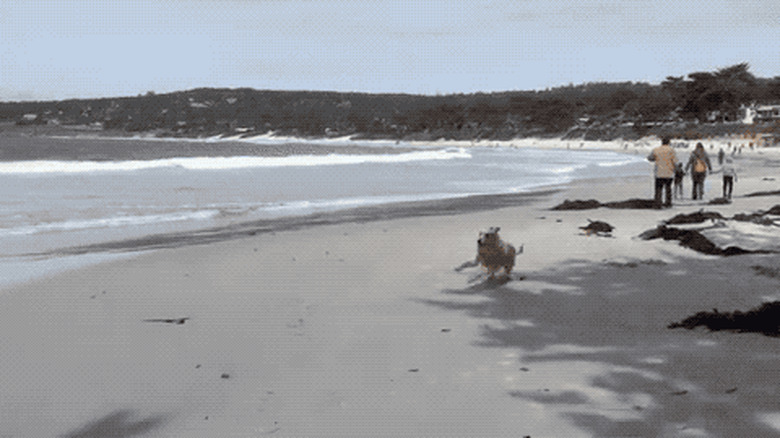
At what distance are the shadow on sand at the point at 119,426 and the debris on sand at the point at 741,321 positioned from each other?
12.7ft

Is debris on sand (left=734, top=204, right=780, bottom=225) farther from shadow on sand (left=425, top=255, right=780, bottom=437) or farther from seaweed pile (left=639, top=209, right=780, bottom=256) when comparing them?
shadow on sand (left=425, top=255, right=780, bottom=437)

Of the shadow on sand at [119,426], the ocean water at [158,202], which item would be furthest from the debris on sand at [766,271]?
the ocean water at [158,202]

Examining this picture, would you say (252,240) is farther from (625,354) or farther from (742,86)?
(742,86)

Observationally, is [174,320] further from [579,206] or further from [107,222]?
[579,206]

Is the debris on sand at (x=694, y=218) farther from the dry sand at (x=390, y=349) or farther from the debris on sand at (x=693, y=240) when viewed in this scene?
the dry sand at (x=390, y=349)

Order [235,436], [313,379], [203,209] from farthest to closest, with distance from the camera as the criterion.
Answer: [203,209], [313,379], [235,436]

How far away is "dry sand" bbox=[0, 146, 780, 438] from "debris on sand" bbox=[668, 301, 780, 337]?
0.17 metres

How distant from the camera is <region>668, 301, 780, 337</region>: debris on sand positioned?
17.5ft

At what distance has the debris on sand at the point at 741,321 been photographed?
17.5 feet

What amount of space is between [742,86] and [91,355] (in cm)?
13196

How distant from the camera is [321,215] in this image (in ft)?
50.4

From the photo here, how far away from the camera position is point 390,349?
5.09 meters

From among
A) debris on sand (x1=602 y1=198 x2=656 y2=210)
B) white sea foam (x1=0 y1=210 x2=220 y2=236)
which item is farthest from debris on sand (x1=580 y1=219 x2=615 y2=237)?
white sea foam (x1=0 y1=210 x2=220 y2=236)

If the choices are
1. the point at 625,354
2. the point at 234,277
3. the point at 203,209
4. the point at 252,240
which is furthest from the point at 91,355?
the point at 203,209
